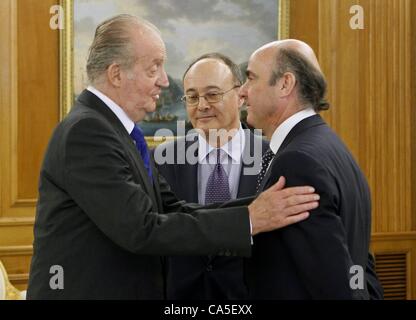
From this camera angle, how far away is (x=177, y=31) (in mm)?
5117

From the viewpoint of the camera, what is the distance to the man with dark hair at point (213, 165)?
2982 millimetres

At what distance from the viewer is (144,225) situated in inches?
88.7

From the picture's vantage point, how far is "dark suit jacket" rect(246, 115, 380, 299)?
2.00m

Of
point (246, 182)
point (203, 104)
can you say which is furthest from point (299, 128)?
point (203, 104)

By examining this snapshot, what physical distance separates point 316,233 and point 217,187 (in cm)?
137

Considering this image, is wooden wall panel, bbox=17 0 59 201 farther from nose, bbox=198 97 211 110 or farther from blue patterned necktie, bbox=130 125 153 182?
blue patterned necktie, bbox=130 125 153 182

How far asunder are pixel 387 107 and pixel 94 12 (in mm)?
2407

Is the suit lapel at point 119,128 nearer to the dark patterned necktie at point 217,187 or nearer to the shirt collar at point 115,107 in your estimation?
the shirt collar at point 115,107

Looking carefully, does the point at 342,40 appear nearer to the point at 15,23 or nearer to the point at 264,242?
the point at 15,23

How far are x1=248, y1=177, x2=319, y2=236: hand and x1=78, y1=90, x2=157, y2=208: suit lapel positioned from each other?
0.44 m

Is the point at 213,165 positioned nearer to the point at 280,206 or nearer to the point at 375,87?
the point at 280,206

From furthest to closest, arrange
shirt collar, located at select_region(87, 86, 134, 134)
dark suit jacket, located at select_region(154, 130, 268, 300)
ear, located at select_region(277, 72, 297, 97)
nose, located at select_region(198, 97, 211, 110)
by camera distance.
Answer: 1. nose, located at select_region(198, 97, 211, 110)
2. dark suit jacket, located at select_region(154, 130, 268, 300)
3. shirt collar, located at select_region(87, 86, 134, 134)
4. ear, located at select_region(277, 72, 297, 97)

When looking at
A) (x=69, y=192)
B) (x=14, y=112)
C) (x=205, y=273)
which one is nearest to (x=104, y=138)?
(x=69, y=192)

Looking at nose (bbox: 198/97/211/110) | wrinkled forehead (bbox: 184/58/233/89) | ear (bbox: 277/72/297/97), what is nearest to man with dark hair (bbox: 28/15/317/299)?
ear (bbox: 277/72/297/97)
